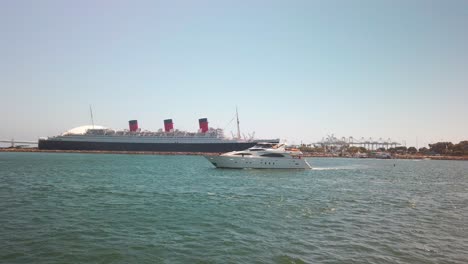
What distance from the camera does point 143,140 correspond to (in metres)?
126

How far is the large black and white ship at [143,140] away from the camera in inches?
4840

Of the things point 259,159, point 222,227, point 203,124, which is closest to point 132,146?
point 203,124

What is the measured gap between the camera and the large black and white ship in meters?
123

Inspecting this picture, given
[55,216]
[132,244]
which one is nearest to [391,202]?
[132,244]

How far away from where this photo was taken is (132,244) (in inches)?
456

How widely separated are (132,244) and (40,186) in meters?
18.3

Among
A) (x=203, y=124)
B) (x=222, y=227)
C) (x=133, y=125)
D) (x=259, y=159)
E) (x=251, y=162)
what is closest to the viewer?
(x=222, y=227)

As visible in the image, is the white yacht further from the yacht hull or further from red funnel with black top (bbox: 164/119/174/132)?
red funnel with black top (bbox: 164/119/174/132)

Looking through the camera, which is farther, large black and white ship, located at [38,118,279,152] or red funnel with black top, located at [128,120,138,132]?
red funnel with black top, located at [128,120,138,132]

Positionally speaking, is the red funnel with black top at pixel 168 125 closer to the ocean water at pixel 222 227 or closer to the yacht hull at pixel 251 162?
the yacht hull at pixel 251 162

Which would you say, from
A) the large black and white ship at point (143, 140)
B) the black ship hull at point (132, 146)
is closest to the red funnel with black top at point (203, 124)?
the large black and white ship at point (143, 140)

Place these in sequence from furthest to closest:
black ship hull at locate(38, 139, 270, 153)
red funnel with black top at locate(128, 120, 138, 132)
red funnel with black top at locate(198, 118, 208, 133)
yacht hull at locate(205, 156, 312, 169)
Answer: red funnel with black top at locate(128, 120, 138, 132) → red funnel with black top at locate(198, 118, 208, 133) → black ship hull at locate(38, 139, 270, 153) → yacht hull at locate(205, 156, 312, 169)

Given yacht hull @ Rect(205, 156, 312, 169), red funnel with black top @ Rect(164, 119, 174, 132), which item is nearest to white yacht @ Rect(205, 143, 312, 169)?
yacht hull @ Rect(205, 156, 312, 169)

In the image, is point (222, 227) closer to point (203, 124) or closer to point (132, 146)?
point (203, 124)
